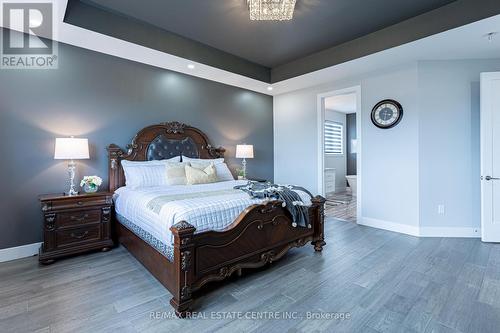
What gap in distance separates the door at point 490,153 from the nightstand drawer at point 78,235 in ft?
16.7

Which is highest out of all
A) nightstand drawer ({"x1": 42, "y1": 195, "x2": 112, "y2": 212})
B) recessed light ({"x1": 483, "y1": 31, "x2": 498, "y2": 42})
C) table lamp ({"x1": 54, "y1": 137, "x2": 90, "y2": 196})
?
recessed light ({"x1": 483, "y1": 31, "x2": 498, "y2": 42})

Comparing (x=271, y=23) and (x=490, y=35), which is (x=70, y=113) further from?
(x=490, y=35)

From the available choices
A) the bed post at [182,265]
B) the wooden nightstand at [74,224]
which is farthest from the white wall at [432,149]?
the wooden nightstand at [74,224]

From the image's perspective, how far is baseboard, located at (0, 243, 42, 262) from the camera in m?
2.81

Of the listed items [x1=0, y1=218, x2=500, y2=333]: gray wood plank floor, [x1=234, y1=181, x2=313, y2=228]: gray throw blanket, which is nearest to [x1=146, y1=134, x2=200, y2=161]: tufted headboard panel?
[x1=0, y1=218, x2=500, y2=333]: gray wood plank floor

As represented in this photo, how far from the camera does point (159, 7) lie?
2.89 metres

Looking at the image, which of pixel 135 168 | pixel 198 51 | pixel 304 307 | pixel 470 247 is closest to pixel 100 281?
pixel 135 168

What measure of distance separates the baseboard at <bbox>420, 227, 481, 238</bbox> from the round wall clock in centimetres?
166

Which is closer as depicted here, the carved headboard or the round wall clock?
the carved headboard

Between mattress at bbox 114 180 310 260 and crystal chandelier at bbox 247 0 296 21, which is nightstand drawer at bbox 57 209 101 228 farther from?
crystal chandelier at bbox 247 0 296 21

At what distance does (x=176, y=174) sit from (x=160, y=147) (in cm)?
74

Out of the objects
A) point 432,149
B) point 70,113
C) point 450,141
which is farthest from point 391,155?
point 70,113

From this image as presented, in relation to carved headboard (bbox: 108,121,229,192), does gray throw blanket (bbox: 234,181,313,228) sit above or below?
below

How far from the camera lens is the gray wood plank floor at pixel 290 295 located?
5.80 feet
